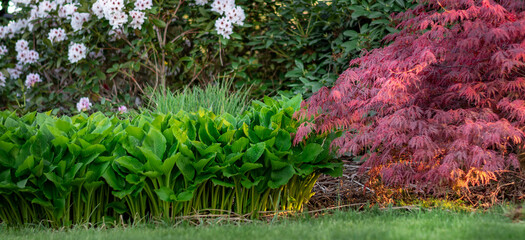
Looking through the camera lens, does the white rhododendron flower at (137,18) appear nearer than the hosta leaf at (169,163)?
No

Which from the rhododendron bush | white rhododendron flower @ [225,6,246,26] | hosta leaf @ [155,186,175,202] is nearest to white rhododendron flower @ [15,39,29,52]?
the rhododendron bush

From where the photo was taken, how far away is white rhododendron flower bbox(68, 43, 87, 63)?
5.28 m

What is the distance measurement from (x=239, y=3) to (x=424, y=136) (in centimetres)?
329

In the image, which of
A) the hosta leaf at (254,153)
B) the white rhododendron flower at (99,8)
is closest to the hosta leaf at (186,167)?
the hosta leaf at (254,153)

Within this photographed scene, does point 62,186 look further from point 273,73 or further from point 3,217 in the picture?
point 273,73

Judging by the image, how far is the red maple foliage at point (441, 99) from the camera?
271cm

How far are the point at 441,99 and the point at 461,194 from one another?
935 mm

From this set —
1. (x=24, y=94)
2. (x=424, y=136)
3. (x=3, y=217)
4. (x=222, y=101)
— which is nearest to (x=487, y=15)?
(x=424, y=136)

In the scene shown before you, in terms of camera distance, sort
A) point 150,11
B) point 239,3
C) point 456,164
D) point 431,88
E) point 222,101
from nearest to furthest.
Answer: point 456,164 < point 431,88 < point 222,101 < point 150,11 < point 239,3

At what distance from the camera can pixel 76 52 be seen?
5281 mm

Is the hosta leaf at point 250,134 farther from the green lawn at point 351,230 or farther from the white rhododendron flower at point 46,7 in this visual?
the white rhododendron flower at point 46,7

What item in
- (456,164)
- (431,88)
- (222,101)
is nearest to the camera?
(456,164)

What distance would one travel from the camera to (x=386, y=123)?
2830 mm

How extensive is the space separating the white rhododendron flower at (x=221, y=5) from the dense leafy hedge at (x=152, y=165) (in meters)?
2.21
